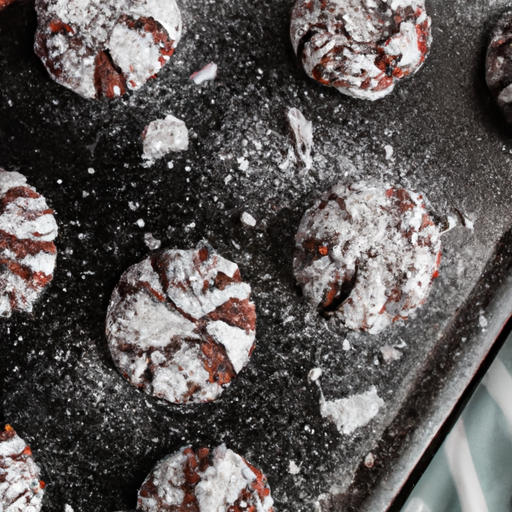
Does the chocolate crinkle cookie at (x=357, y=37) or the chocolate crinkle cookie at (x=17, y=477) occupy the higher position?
the chocolate crinkle cookie at (x=357, y=37)

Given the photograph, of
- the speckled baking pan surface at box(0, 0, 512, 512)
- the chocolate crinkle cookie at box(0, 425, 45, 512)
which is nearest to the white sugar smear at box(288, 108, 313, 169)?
the speckled baking pan surface at box(0, 0, 512, 512)

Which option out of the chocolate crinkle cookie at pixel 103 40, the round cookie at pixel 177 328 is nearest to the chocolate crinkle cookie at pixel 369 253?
the round cookie at pixel 177 328

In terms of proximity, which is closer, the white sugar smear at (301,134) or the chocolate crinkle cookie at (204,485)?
the chocolate crinkle cookie at (204,485)

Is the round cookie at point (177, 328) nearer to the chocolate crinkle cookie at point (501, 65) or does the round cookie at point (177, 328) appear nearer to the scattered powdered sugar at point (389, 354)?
the scattered powdered sugar at point (389, 354)

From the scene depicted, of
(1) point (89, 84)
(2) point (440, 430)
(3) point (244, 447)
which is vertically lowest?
(2) point (440, 430)

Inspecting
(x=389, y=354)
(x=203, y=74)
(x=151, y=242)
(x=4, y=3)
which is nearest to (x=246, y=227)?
(x=151, y=242)

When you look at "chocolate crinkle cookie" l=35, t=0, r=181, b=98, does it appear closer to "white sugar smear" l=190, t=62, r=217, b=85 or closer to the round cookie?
"white sugar smear" l=190, t=62, r=217, b=85

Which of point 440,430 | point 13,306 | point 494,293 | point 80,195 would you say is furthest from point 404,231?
point 13,306

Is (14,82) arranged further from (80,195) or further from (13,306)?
(13,306)
